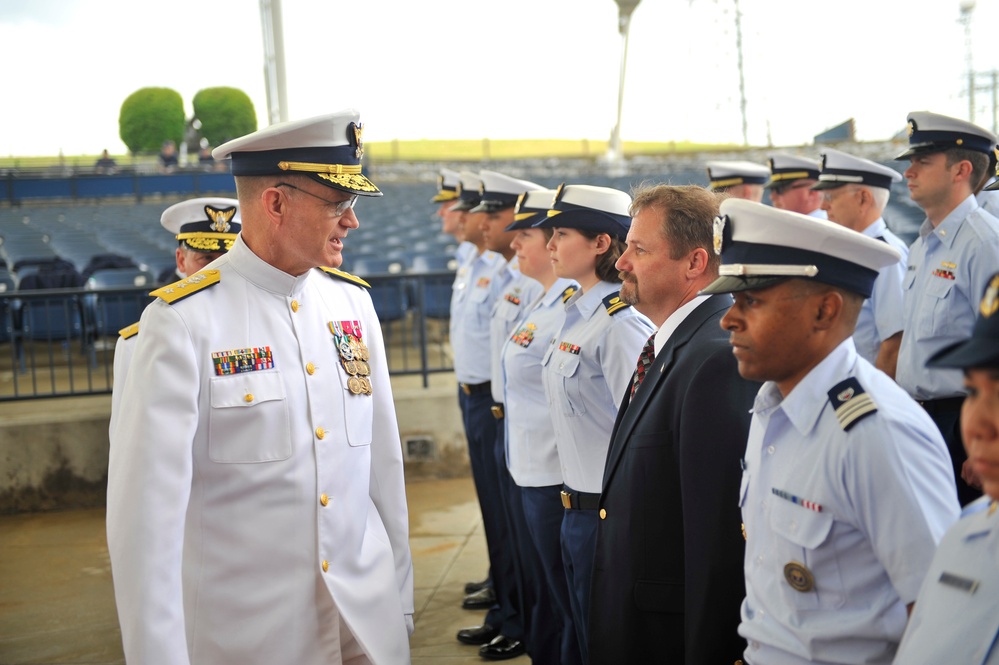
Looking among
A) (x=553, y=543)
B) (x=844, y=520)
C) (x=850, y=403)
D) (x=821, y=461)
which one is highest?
(x=850, y=403)

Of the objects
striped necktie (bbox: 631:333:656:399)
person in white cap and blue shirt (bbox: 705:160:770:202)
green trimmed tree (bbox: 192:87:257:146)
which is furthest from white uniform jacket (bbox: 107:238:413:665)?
green trimmed tree (bbox: 192:87:257:146)

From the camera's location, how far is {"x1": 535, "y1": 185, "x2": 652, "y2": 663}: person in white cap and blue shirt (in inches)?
129

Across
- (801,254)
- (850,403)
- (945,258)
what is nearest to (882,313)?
(945,258)

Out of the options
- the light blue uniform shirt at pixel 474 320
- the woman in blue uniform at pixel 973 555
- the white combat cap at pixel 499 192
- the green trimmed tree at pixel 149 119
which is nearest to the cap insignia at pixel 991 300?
the woman in blue uniform at pixel 973 555

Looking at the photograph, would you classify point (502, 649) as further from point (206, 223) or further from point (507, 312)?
point (206, 223)

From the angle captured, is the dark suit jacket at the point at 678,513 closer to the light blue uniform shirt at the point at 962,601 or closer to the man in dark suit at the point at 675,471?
the man in dark suit at the point at 675,471

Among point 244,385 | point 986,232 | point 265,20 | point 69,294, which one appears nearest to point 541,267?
point 986,232

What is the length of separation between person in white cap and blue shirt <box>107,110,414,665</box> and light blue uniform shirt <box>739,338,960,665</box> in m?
1.06

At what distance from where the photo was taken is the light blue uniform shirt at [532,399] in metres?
3.84

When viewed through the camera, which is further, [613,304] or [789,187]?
[789,187]

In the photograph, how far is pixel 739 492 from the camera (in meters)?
2.31

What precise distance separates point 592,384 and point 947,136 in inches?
76.8

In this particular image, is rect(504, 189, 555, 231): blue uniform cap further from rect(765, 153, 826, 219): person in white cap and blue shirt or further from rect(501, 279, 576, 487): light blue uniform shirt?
rect(765, 153, 826, 219): person in white cap and blue shirt

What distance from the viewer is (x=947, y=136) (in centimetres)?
402
